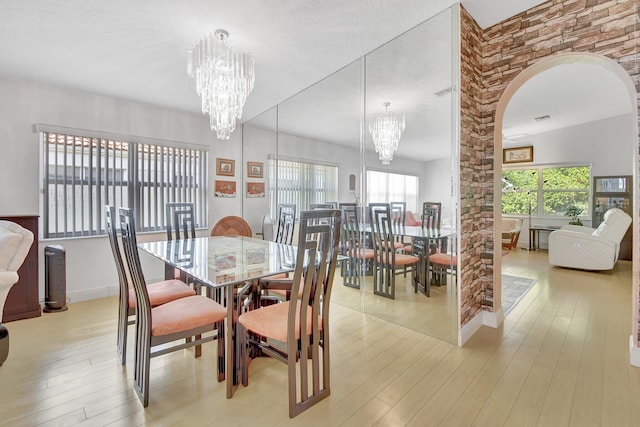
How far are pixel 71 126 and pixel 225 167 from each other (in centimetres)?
192

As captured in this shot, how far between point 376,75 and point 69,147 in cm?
358

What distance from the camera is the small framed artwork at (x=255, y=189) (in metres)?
4.91

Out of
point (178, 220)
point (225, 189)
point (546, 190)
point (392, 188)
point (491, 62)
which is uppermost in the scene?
point (491, 62)

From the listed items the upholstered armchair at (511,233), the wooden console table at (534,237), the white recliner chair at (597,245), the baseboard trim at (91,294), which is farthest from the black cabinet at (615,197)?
the baseboard trim at (91,294)

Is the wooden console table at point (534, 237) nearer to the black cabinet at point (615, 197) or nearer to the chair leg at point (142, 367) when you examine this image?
the black cabinet at point (615, 197)

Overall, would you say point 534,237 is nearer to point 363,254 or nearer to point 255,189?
point 363,254

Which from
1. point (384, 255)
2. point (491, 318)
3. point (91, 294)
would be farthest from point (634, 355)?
point (91, 294)

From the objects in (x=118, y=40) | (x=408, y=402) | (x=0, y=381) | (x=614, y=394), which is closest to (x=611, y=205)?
(x=614, y=394)

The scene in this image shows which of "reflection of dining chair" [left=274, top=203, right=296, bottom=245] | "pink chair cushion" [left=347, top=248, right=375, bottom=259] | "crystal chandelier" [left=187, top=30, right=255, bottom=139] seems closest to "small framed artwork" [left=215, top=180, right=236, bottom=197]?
"reflection of dining chair" [left=274, top=203, right=296, bottom=245]

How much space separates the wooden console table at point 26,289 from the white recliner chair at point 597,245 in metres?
7.19

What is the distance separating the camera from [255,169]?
488 centimetres

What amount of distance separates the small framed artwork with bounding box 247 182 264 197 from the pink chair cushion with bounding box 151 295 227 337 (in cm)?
310

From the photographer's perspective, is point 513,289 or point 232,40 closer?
point 232,40

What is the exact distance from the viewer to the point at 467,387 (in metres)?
1.82
